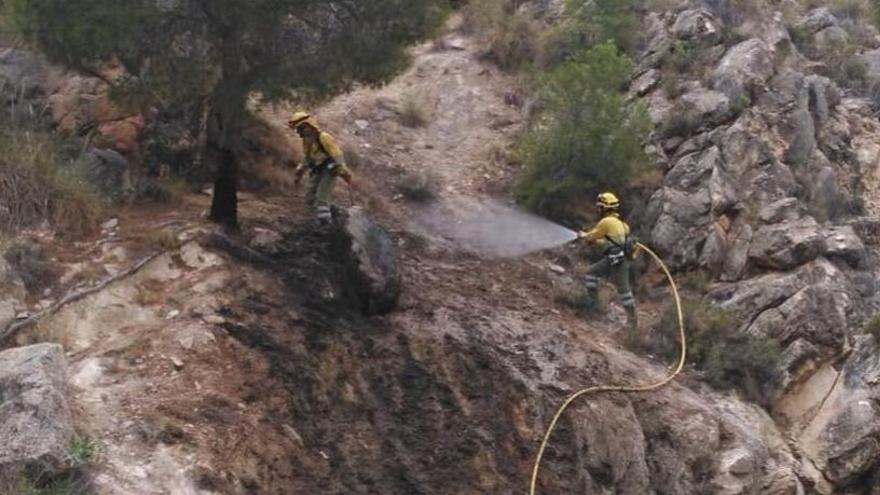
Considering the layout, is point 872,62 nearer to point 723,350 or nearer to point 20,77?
point 723,350

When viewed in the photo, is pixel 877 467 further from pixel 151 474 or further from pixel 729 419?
pixel 151 474

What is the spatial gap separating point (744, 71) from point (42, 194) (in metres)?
9.87

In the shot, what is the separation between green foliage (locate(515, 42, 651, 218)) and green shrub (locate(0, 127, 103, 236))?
5874 mm

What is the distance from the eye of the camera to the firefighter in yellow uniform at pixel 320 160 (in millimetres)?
11867

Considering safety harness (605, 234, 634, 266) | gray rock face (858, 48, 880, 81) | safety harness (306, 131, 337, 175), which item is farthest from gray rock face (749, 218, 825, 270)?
gray rock face (858, 48, 880, 81)

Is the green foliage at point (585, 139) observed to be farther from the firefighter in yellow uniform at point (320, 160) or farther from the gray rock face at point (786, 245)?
the firefighter in yellow uniform at point (320, 160)

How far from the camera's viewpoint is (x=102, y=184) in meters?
11.7

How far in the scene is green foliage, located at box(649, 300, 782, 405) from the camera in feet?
40.0

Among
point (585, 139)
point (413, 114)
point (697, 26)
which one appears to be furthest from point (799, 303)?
point (413, 114)

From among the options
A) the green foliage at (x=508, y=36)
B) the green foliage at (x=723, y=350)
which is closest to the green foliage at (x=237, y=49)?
A: the green foliage at (x=723, y=350)

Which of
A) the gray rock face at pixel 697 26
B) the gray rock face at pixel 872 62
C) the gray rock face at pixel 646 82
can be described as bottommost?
the gray rock face at pixel 646 82

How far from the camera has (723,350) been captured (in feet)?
40.5

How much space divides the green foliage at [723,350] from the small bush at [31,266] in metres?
6.32

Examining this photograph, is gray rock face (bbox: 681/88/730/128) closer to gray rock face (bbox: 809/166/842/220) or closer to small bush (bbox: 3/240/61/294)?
gray rock face (bbox: 809/166/842/220)
